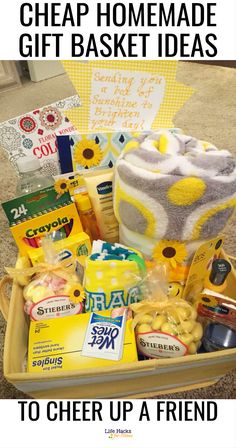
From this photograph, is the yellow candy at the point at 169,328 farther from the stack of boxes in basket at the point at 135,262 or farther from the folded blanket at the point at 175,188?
the folded blanket at the point at 175,188

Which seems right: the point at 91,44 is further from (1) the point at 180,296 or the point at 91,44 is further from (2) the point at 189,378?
(2) the point at 189,378

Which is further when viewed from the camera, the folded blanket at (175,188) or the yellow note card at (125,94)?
the yellow note card at (125,94)

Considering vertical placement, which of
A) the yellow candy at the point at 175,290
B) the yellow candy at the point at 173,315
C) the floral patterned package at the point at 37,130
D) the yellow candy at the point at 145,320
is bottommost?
the yellow candy at the point at 145,320

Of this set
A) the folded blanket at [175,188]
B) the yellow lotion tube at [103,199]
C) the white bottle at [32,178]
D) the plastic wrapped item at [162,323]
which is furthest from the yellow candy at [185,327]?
the white bottle at [32,178]

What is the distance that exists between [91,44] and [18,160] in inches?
17.6

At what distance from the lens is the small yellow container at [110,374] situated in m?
0.58

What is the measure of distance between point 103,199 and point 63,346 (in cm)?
28

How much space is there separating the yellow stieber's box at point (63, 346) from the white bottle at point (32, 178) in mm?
254

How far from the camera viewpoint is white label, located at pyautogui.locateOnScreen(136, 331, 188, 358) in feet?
2.05

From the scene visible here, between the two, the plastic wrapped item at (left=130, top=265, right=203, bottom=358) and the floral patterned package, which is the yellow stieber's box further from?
the floral patterned package

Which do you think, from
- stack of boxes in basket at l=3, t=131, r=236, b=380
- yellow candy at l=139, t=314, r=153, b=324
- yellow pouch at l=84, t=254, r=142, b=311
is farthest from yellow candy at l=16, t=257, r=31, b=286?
yellow candy at l=139, t=314, r=153, b=324

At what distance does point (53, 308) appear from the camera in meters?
0.68

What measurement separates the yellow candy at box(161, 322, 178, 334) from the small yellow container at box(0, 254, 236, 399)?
0.05 m

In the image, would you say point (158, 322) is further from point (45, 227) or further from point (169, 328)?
point (45, 227)
